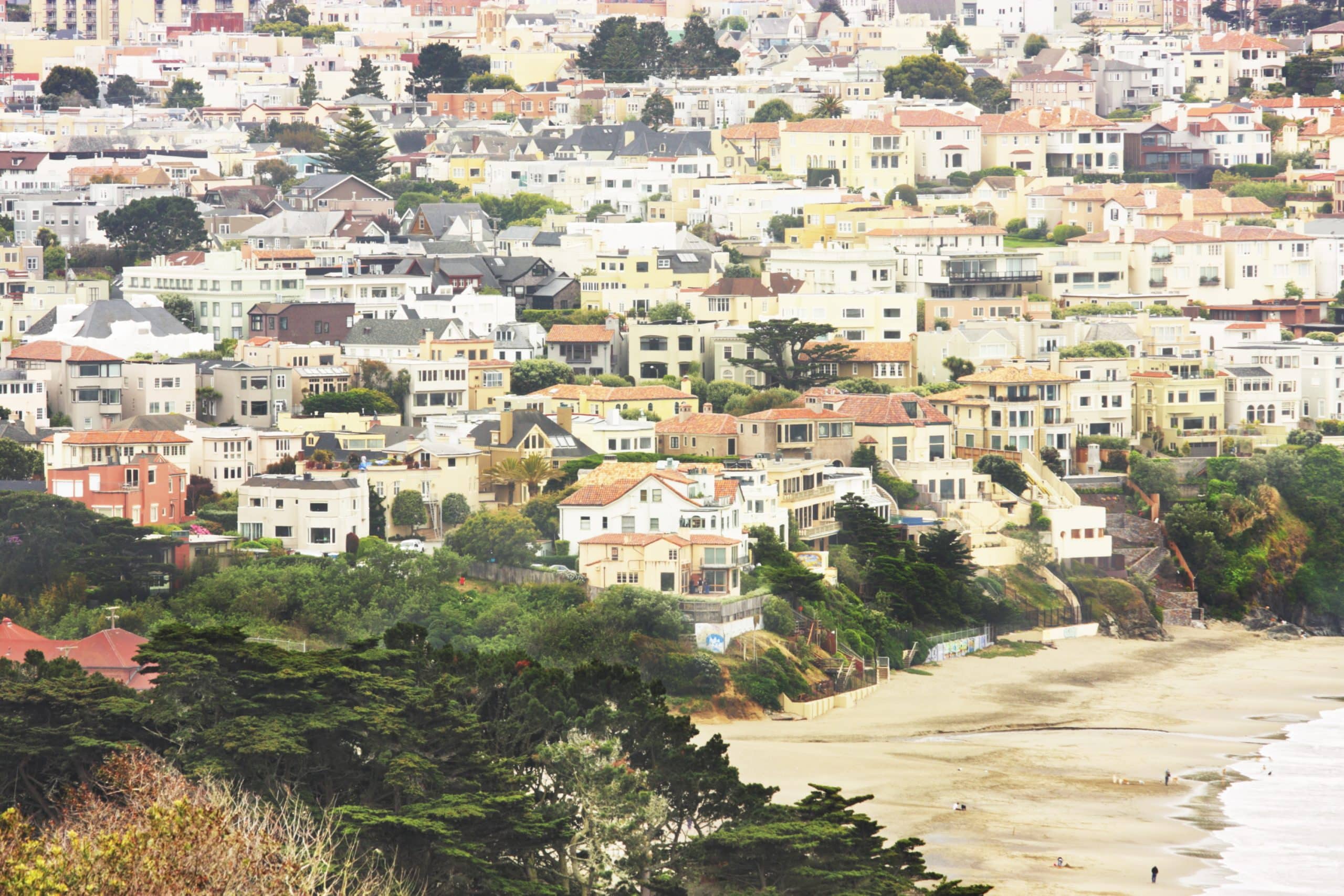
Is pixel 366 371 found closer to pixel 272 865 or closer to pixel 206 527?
pixel 206 527

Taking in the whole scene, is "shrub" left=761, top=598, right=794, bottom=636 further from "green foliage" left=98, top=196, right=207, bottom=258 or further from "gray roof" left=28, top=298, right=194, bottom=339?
"green foliage" left=98, top=196, right=207, bottom=258

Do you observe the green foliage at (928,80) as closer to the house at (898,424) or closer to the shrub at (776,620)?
the house at (898,424)

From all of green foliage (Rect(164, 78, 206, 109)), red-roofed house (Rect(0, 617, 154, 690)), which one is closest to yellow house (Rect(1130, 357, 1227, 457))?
red-roofed house (Rect(0, 617, 154, 690))

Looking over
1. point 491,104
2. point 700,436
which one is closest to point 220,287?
point 700,436

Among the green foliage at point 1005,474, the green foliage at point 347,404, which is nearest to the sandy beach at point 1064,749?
the green foliage at point 1005,474

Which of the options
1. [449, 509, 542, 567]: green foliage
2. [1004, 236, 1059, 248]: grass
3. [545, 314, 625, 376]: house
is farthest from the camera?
[1004, 236, 1059, 248]: grass

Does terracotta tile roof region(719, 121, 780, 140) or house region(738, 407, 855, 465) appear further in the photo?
terracotta tile roof region(719, 121, 780, 140)

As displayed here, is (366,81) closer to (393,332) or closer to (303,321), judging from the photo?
(303,321)

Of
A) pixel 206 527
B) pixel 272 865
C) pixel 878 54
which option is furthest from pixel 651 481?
pixel 878 54
